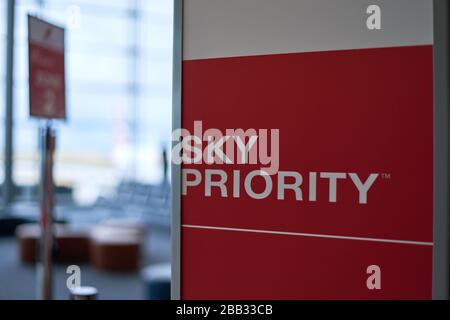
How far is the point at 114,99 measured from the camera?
1338 centimetres

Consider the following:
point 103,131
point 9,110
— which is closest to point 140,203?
point 103,131

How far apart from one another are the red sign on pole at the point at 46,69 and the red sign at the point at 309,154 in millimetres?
1381

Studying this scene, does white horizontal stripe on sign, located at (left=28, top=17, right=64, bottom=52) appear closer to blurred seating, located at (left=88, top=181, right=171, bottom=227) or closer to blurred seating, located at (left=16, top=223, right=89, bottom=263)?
blurred seating, located at (left=16, top=223, right=89, bottom=263)

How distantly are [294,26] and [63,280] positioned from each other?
18.3 ft

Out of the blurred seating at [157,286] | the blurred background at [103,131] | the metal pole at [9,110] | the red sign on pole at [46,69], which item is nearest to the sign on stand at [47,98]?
the red sign on pole at [46,69]

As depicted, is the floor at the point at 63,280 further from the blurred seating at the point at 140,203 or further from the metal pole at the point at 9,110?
the blurred seating at the point at 140,203

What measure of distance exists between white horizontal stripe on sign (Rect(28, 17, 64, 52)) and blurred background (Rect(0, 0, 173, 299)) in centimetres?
538

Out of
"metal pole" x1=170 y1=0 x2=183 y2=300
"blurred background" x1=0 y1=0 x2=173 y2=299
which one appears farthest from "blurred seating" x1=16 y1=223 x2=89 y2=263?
"metal pole" x1=170 y1=0 x2=183 y2=300

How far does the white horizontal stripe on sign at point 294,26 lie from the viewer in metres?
1.93

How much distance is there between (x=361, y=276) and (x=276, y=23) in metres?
0.96

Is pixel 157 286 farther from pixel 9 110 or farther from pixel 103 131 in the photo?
pixel 103 131

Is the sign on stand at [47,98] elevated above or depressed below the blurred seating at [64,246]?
above

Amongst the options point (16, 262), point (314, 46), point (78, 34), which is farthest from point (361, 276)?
point (78, 34)
